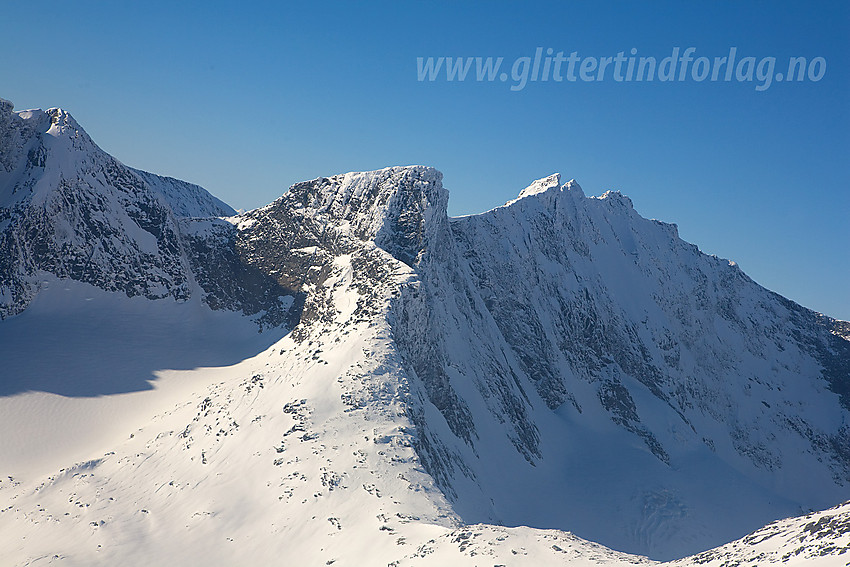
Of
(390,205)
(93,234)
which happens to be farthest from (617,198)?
(93,234)

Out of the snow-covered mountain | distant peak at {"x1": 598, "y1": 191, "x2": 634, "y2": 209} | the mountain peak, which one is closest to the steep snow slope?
distant peak at {"x1": 598, "y1": 191, "x2": 634, "y2": 209}

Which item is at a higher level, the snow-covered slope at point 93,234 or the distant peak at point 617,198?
the distant peak at point 617,198

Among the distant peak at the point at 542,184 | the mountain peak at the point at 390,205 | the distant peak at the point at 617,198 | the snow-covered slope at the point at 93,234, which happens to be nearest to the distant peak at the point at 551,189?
the distant peak at the point at 542,184

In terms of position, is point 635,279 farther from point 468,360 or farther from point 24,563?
point 24,563

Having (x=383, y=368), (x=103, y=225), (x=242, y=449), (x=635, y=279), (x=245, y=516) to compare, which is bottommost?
(x=245, y=516)

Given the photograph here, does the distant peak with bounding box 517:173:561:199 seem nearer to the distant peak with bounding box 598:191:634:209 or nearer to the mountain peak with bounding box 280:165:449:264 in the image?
the distant peak with bounding box 598:191:634:209

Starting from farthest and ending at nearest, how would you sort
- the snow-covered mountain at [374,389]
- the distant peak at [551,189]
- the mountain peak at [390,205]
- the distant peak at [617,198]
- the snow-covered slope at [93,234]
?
1. the distant peak at [617,198]
2. the distant peak at [551,189]
3. the snow-covered slope at [93,234]
4. the mountain peak at [390,205]
5. the snow-covered mountain at [374,389]

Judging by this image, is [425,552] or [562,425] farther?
[562,425]

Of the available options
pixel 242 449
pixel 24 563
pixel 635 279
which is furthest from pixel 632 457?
pixel 24 563

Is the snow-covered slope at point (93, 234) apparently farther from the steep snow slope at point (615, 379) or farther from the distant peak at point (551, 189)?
the distant peak at point (551, 189)

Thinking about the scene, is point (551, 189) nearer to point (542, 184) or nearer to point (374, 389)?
point (542, 184)
